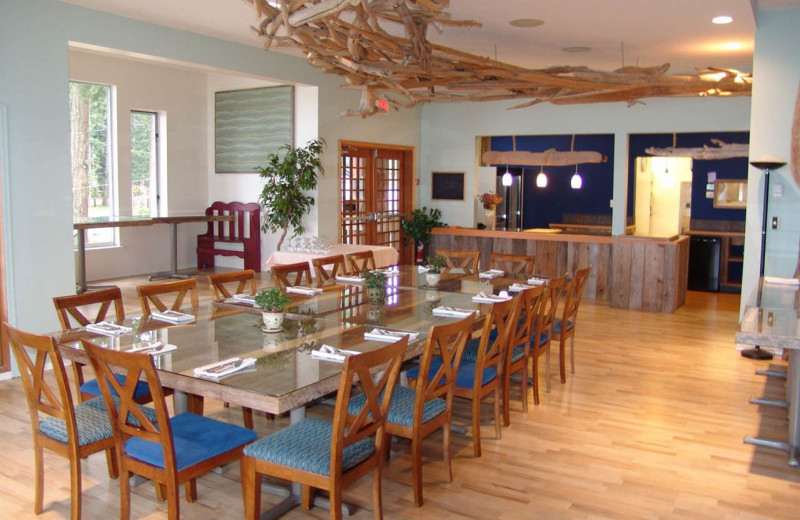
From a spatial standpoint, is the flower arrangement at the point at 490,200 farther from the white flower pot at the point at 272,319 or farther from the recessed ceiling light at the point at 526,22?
the white flower pot at the point at 272,319

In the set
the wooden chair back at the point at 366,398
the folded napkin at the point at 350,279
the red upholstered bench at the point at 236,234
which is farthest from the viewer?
the red upholstered bench at the point at 236,234

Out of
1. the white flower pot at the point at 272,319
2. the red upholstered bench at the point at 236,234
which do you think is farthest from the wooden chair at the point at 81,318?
the red upholstered bench at the point at 236,234

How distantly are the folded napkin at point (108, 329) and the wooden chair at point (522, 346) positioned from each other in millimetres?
2230

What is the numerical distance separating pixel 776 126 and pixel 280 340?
17.3 ft

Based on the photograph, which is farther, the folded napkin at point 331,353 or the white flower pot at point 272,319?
the white flower pot at point 272,319

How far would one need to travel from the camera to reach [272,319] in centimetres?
386

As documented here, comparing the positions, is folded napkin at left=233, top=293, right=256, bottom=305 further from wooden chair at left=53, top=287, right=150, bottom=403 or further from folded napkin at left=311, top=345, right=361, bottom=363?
folded napkin at left=311, top=345, right=361, bottom=363

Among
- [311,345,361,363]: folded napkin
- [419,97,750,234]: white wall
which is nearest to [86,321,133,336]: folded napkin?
[311,345,361,363]: folded napkin

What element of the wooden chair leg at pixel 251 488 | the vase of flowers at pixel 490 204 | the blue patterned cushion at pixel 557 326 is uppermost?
the vase of flowers at pixel 490 204

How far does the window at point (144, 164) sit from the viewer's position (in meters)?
10.5

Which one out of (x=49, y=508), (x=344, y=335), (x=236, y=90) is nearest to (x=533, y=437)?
(x=344, y=335)

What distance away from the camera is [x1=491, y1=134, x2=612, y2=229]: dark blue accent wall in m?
12.5

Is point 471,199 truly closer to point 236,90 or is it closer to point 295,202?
point 295,202

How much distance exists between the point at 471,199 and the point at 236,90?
12.8 ft
